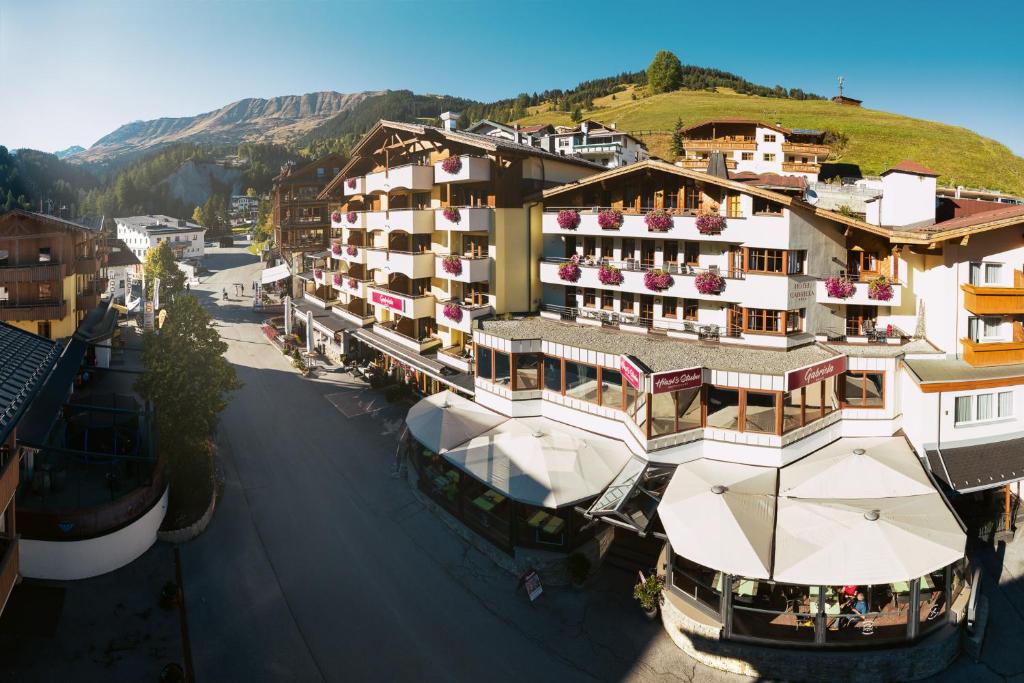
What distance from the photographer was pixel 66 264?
34.5m

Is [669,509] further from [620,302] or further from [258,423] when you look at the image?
[258,423]

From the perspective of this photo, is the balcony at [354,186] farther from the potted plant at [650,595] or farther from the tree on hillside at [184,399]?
the potted plant at [650,595]

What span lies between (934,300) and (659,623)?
1602 centimetres

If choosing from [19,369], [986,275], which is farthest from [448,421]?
[986,275]

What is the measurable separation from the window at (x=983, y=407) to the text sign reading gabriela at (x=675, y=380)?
9.36 meters

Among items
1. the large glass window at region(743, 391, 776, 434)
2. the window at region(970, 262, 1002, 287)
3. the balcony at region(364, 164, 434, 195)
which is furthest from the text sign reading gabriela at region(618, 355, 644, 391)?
the balcony at region(364, 164, 434, 195)

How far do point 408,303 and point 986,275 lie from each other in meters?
25.6

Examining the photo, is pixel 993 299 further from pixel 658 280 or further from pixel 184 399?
pixel 184 399

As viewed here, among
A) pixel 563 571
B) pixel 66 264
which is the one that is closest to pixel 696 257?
pixel 563 571

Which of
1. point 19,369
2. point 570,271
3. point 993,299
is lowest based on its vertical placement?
point 19,369

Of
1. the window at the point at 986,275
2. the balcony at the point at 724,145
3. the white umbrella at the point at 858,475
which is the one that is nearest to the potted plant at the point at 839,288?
the window at the point at 986,275

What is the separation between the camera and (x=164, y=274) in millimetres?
60250

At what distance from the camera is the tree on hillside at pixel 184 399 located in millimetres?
23250

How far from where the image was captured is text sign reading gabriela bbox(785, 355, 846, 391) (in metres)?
20.0
